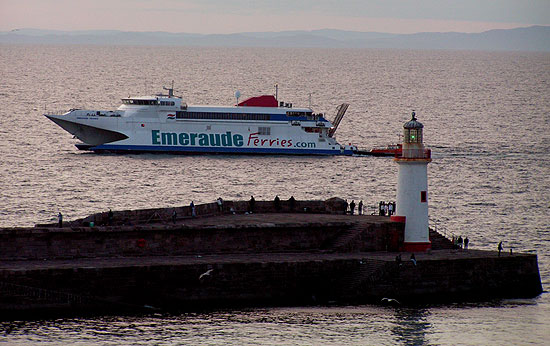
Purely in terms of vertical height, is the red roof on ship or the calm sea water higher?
the red roof on ship

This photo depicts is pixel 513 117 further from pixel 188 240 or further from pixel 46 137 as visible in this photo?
pixel 188 240

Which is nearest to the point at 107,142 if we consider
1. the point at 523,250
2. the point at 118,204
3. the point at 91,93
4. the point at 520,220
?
the point at 118,204

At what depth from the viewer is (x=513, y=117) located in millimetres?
160125

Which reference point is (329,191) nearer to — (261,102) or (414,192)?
(261,102)

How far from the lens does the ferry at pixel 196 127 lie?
112m

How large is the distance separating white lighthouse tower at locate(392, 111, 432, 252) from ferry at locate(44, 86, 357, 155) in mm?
59945

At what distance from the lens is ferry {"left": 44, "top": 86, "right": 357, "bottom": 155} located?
112 meters

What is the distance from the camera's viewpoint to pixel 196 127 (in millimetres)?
112188

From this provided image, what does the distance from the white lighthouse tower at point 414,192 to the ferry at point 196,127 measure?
59.9 metres

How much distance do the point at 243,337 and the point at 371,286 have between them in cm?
781

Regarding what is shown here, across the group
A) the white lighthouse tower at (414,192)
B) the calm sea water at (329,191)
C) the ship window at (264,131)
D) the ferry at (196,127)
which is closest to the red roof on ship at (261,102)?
the ferry at (196,127)

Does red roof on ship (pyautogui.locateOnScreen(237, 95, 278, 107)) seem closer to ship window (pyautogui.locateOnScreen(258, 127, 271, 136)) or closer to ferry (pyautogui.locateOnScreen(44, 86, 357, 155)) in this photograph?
ferry (pyautogui.locateOnScreen(44, 86, 357, 155))

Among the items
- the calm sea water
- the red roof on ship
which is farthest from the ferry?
the calm sea water

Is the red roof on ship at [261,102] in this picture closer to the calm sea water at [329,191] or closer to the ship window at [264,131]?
the ship window at [264,131]
